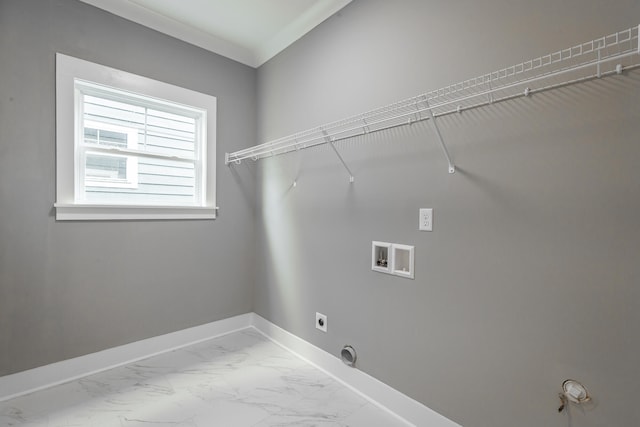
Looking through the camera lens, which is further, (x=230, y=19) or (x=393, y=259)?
(x=230, y=19)

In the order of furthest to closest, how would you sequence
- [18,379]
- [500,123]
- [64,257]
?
1. [64,257]
2. [18,379]
3. [500,123]

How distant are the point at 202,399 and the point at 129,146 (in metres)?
1.82

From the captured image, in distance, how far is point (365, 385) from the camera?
1.76 metres

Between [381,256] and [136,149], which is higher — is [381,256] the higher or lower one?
the lower one

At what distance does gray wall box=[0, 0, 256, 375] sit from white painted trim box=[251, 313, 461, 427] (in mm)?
737

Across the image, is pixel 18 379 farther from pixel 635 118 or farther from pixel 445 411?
pixel 635 118

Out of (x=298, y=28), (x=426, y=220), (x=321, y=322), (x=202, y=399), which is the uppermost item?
(x=298, y=28)

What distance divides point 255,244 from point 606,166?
246 cm

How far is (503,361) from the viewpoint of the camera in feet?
4.02

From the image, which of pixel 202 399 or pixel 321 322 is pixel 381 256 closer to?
pixel 321 322

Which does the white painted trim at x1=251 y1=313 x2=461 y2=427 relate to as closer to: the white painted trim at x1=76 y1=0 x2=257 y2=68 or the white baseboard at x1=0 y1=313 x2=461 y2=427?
the white baseboard at x1=0 y1=313 x2=461 y2=427

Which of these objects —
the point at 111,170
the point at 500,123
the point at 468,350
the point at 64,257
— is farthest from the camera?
the point at 111,170

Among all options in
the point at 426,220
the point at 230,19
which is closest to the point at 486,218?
the point at 426,220

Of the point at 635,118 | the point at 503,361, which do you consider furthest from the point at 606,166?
the point at 503,361
